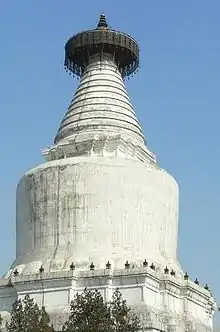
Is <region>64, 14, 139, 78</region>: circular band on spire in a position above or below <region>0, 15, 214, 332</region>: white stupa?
above

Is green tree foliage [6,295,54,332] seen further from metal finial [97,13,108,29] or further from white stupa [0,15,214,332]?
metal finial [97,13,108,29]

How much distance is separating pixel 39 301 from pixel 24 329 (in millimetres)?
9895

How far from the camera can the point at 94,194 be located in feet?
131

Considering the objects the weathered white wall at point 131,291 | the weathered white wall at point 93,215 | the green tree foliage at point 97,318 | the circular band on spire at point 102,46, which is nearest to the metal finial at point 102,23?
the circular band on spire at point 102,46

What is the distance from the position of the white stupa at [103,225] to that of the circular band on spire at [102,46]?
2946mm

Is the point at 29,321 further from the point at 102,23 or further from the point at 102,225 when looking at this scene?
the point at 102,23

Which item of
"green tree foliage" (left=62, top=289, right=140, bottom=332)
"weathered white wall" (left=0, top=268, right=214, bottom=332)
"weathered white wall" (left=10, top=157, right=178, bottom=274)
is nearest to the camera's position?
"green tree foliage" (left=62, top=289, right=140, bottom=332)

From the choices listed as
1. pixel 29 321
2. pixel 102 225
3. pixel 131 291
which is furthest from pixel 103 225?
pixel 29 321

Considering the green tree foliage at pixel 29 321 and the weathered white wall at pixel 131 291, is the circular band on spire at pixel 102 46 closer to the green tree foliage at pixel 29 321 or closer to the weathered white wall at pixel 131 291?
the weathered white wall at pixel 131 291

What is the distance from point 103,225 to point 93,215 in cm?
75

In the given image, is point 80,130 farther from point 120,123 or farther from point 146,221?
point 146,221

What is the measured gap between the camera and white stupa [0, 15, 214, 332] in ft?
120

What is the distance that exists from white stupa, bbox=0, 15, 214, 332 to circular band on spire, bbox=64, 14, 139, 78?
2946 mm

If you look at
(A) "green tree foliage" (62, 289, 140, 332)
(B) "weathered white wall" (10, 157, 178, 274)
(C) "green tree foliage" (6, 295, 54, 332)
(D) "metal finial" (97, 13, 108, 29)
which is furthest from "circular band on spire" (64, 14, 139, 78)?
(A) "green tree foliage" (62, 289, 140, 332)
